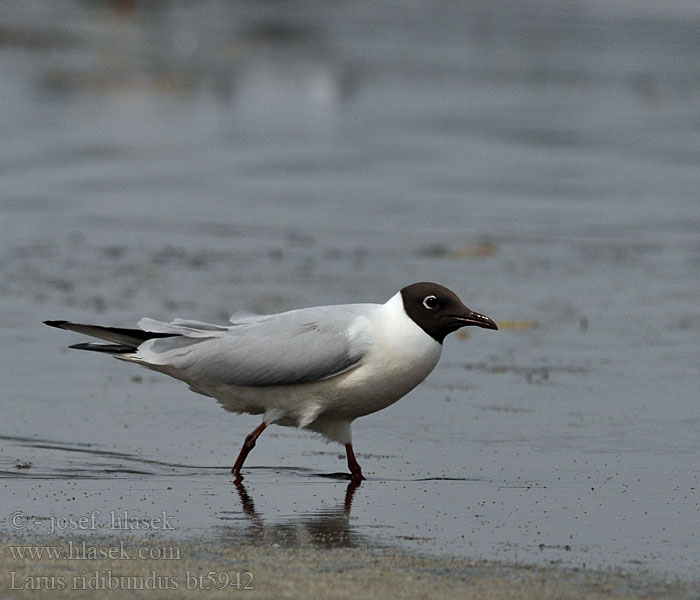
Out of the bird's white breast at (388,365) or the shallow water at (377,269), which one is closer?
the shallow water at (377,269)

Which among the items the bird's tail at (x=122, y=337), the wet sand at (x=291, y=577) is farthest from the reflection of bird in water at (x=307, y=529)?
the bird's tail at (x=122, y=337)

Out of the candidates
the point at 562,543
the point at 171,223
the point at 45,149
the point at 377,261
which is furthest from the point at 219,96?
the point at 562,543

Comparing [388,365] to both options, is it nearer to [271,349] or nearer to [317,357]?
[317,357]

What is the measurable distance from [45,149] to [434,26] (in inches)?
716

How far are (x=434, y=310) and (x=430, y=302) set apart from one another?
41 mm

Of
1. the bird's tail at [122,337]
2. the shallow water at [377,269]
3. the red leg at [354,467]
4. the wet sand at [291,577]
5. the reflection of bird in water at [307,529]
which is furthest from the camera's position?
the bird's tail at [122,337]

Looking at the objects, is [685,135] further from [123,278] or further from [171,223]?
[123,278]

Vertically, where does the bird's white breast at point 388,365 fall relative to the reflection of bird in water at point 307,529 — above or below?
above

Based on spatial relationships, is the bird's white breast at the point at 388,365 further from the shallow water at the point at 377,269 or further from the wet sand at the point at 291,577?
the wet sand at the point at 291,577

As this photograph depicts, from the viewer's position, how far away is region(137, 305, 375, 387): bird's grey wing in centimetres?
661

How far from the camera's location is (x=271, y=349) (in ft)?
22.0

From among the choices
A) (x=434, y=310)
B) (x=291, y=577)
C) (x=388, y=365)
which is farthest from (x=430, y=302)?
(x=291, y=577)

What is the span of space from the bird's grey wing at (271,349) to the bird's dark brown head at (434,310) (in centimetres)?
22

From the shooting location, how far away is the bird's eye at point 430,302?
6707 mm
